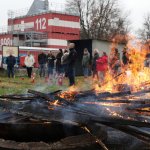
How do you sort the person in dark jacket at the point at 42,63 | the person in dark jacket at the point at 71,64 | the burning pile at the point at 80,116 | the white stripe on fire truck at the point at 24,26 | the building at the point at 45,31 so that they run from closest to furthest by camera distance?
the burning pile at the point at 80,116 → the person in dark jacket at the point at 71,64 → the person in dark jacket at the point at 42,63 → the building at the point at 45,31 → the white stripe on fire truck at the point at 24,26

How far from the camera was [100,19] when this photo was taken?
51.3 meters

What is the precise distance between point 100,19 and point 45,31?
11.8m

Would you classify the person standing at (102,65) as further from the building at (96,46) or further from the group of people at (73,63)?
the building at (96,46)

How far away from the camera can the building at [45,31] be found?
136 feet

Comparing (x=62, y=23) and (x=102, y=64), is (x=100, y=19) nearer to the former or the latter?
(x=62, y=23)

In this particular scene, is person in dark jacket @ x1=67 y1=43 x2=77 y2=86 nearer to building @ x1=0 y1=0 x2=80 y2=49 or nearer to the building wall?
building @ x1=0 y1=0 x2=80 y2=49

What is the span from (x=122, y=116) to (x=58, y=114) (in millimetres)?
797

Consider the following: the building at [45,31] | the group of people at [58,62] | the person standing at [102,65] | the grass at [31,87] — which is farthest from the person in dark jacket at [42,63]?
the building at [45,31]

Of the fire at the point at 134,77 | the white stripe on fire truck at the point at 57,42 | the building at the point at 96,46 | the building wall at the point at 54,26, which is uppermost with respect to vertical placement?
the building wall at the point at 54,26

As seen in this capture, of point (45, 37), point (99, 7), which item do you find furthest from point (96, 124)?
point (99, 7)

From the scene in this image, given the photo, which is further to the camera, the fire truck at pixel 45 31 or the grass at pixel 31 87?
the fire truck at pixel 45 31

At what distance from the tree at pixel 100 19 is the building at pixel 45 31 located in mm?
6921

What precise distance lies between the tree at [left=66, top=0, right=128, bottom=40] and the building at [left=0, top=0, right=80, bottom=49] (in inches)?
272

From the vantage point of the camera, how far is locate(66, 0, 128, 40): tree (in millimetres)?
50719
